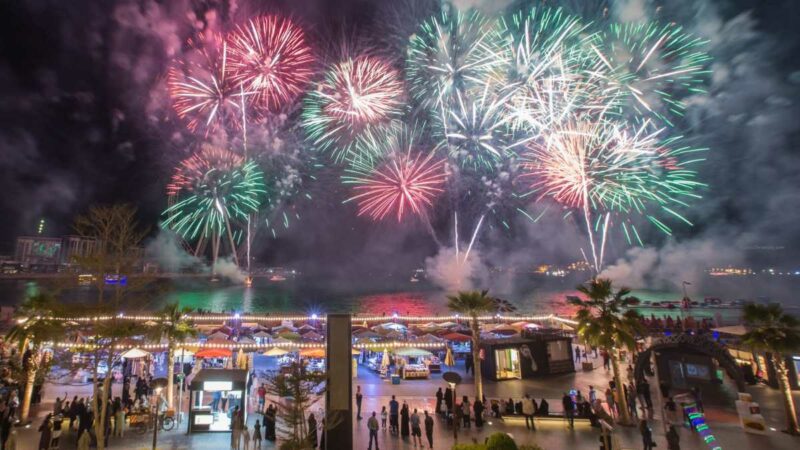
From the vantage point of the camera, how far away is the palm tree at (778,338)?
14922 millimetres

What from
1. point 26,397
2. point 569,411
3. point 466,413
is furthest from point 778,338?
point 26,397

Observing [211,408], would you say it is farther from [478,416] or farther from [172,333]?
[478,416]

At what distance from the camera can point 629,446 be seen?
13812 mm

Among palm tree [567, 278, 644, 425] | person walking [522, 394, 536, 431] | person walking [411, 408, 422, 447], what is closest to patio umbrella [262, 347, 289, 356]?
person walking [411, 408, 422, 447]

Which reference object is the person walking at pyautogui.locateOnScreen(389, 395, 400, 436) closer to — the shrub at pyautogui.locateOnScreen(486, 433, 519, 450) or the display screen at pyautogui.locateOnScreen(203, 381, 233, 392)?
the display screen at pyautogui.locateOnScreen(203, 381, 233, 392)

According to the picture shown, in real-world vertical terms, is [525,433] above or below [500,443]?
below

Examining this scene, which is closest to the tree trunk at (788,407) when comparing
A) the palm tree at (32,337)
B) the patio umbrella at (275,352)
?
the patio umbrella at (275,352)

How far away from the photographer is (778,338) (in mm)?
15836

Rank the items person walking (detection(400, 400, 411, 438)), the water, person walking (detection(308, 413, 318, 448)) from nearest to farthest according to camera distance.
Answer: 1. person walking (detection(308, 413, 318, 448))
2. person walking (detection(400, 400, 411, 438))
3. the water

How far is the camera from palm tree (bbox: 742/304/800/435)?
Result: 49.0 ft

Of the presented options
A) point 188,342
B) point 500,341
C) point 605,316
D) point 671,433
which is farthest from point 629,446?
point 188,342

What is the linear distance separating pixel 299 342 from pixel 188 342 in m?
6.85

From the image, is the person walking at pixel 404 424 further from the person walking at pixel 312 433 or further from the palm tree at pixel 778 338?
the palm tree at pixel 778 338

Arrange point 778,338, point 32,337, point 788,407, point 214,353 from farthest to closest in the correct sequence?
point 214,353 < point 32,337 < point 778,338 < point 788,407
